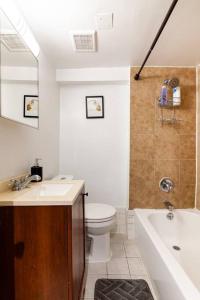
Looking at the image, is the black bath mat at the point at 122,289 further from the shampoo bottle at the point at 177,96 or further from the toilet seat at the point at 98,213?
the shampoo bottle at the point at 177,96

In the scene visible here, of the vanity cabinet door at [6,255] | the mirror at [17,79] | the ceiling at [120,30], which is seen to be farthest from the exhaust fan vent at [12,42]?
the vanity cabinet door at [6,255]

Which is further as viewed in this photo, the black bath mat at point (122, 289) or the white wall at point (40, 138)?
the black bath mat at point (122, 289)

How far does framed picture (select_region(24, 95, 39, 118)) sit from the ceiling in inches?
23.9

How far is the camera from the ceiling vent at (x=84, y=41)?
66.4 inches

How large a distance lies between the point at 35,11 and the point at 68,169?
1.77 metres

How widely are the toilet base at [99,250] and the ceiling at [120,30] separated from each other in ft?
6.31

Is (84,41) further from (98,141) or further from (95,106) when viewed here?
(98,141)

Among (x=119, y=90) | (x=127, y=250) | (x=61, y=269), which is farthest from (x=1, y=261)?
(x=119, y=90)

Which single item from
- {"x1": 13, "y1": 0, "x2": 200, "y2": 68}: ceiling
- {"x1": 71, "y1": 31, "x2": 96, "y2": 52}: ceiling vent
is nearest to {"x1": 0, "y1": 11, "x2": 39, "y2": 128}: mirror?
{"x1": 13, "y1": 0, "x2": 200, "y2": 68}: ceiling

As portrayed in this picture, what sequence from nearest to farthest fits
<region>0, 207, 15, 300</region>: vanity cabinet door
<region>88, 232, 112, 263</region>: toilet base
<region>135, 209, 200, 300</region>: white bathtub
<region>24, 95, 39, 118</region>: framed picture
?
<region>0, 207, 15, 300</region>: vanity cabinet door → <region>135, 209, 200, 300</region>: white bathtub → <region>24, 95, 39, 118</region>: framed picture → <region>88, 232, 112, 263</region>: toilet base

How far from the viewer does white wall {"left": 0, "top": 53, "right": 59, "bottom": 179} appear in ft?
4.31

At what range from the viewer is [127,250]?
7.07ft

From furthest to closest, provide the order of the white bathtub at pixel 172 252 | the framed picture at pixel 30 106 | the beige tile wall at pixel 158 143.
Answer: the beige tile wall at pixel 158 143 → the framed picture at pixel 30 106 → the white bathtub at pixel 172 252

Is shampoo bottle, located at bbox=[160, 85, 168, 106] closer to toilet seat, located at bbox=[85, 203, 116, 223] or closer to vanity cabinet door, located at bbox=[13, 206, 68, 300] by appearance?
toilet seat, located at bbox=[85, 203, 116, 223]
